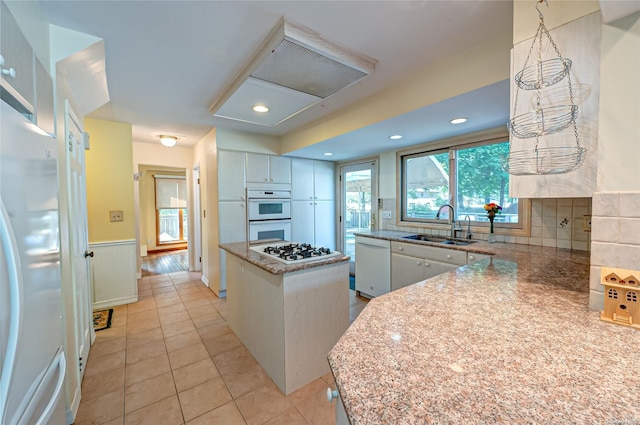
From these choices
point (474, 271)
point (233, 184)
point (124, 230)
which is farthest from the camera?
point (233, 184)

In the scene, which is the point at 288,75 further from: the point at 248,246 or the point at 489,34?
the point at 248,246

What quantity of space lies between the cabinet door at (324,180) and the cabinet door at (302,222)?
29 centimetres

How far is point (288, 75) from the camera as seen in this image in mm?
1819

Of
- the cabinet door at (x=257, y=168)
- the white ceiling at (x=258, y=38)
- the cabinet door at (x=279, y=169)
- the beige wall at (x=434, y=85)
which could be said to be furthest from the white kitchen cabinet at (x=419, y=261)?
the cabinet door at (x=257, y=168)

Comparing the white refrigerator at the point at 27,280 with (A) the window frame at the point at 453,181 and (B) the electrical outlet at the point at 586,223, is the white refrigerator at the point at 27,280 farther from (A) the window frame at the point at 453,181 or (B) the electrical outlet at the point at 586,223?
(A) the window frame at the point at 453,181

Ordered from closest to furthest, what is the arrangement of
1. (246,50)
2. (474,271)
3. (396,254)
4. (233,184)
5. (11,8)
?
(11,8) < (474,271) < (246,50) < (396,254) < (233,184)

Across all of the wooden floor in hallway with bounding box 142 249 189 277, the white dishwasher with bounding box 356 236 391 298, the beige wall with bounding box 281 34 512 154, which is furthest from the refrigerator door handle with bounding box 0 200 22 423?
the wooden floor in hallway with bounding box 142 249 189 277

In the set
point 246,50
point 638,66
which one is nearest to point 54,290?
point 246,50

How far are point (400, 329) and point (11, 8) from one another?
1.95 meters

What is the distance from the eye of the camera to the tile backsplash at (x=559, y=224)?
2068 mm

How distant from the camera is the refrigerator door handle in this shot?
64cm

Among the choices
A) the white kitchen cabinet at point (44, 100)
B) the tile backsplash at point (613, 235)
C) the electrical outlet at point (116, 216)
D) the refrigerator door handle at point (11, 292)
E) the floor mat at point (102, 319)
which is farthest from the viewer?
the electrical outlet at point (116, 216)

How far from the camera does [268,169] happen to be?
393 cm

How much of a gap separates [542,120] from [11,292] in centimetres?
194
